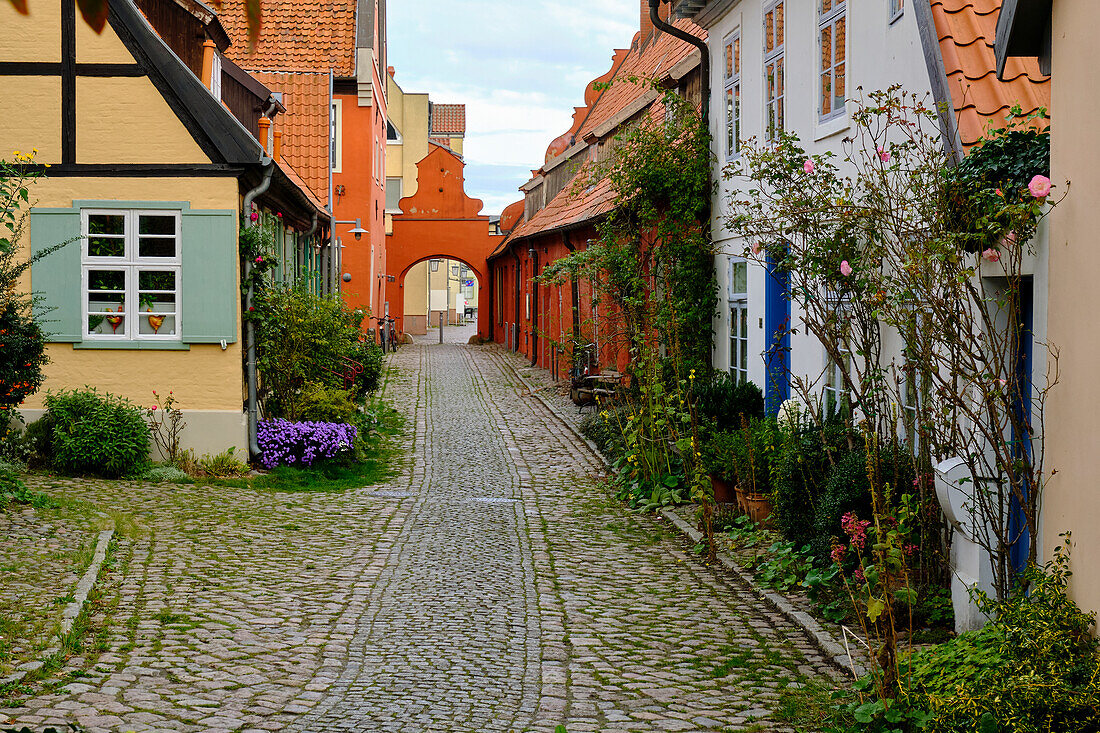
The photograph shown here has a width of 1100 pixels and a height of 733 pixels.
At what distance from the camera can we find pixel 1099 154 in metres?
4.65

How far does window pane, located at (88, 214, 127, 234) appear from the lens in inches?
476

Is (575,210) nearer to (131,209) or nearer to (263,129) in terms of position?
(263,129)

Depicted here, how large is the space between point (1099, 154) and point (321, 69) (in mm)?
26805

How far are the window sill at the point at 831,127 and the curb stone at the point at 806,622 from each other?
3.42 meters

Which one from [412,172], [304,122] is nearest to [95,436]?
[304,122]

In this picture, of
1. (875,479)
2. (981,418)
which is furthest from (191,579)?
(981,418)

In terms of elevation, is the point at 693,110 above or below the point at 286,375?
above

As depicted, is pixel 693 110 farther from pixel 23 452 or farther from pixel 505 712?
pixel 505 712

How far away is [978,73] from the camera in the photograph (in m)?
Result: 6.71

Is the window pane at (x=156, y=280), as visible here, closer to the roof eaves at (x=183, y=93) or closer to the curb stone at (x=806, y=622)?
the roof eaves at (x=183, y=93)

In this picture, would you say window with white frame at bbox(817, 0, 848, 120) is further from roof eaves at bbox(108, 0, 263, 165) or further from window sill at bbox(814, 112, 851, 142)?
roof eaves at bbox(108, 0, 263, 165)

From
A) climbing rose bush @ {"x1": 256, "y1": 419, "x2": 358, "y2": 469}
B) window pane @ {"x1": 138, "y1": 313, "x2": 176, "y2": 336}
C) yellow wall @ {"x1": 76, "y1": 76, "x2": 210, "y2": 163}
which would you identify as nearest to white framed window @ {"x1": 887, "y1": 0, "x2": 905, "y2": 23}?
yellow wall @ {"x1": 76, "y1": 76, "x2": 210, "y2": 163}

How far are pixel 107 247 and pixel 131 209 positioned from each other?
1.62 feet

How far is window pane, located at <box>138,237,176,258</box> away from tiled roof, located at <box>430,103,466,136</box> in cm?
6759
